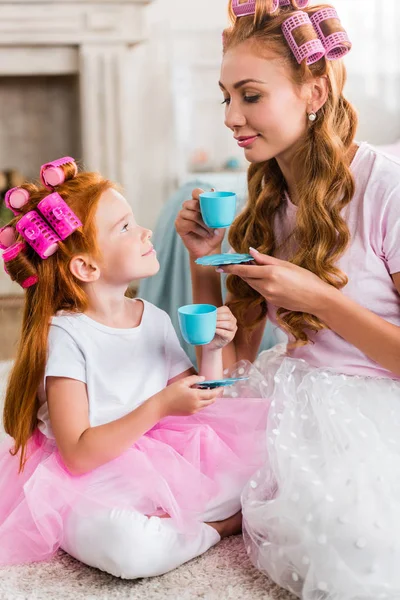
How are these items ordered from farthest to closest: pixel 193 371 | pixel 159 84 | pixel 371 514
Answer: pixel 159 84 → pixel 193 371 → pixel 371 514

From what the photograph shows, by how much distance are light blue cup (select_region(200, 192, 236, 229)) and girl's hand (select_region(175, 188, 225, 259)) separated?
0.12 m

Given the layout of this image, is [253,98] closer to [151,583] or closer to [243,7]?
[243,7]

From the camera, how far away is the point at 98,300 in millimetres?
1797

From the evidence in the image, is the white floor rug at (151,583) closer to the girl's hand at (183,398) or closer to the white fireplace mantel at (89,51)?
the girl's hand at (183,398)

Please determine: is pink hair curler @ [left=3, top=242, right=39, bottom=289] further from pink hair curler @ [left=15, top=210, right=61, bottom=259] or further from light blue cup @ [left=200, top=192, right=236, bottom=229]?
light blue cup @ [left=200, top=192, right=236, bottom=229]

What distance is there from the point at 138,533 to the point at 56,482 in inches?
8.0

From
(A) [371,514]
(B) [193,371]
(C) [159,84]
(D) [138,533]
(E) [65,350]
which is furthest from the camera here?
(C) [159,84]

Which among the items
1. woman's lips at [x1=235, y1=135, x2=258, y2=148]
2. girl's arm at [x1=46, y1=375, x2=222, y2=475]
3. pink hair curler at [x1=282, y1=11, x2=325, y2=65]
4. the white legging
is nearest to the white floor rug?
the white legging

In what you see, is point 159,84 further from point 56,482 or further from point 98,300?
point 56,482

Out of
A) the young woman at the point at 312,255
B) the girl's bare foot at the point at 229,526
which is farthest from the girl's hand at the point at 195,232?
the girl's bare foot at the point at 229,526

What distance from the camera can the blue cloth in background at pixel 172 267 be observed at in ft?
9.67

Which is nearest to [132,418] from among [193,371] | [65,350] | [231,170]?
[65,350]

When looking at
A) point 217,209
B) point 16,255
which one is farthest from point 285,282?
point 16,255

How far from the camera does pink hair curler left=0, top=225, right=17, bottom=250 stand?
1758mm
